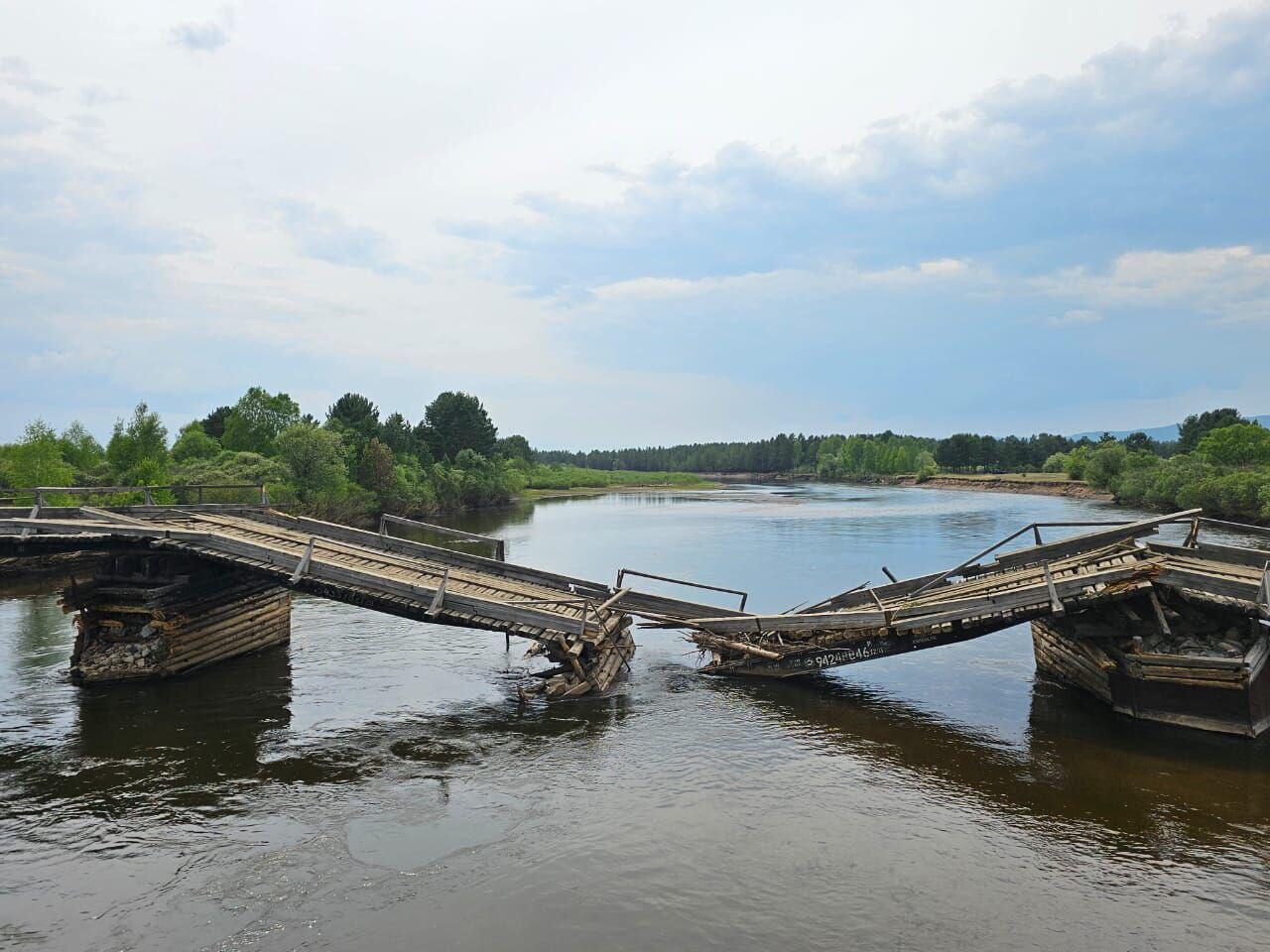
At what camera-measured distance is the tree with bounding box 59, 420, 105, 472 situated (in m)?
75.2

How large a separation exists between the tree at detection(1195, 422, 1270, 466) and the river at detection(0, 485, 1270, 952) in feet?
369

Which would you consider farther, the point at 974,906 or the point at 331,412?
the point at 331,412

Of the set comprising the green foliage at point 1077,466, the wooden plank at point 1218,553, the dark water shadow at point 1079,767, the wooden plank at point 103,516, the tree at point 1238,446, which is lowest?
the dark water shadow at point 1079,767

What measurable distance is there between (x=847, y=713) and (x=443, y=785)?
10.4 meters

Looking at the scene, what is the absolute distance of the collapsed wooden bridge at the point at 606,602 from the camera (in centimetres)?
1702

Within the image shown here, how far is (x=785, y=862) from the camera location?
12586 millimetres

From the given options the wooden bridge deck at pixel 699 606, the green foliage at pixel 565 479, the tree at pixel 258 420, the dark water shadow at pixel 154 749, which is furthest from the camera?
the green foliage at pixel 565 479

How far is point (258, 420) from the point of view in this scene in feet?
319

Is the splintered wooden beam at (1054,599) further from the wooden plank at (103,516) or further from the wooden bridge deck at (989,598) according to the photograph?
the wooden plank at (103,516)

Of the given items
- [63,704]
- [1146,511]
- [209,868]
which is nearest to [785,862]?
[209,868]

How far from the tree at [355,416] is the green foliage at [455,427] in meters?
14.6

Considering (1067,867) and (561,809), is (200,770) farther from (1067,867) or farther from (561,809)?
(1067,867)

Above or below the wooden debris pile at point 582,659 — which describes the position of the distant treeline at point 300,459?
above

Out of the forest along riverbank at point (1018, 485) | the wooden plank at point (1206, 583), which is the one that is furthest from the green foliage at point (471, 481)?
the wooden plank at point (1206, 583)
